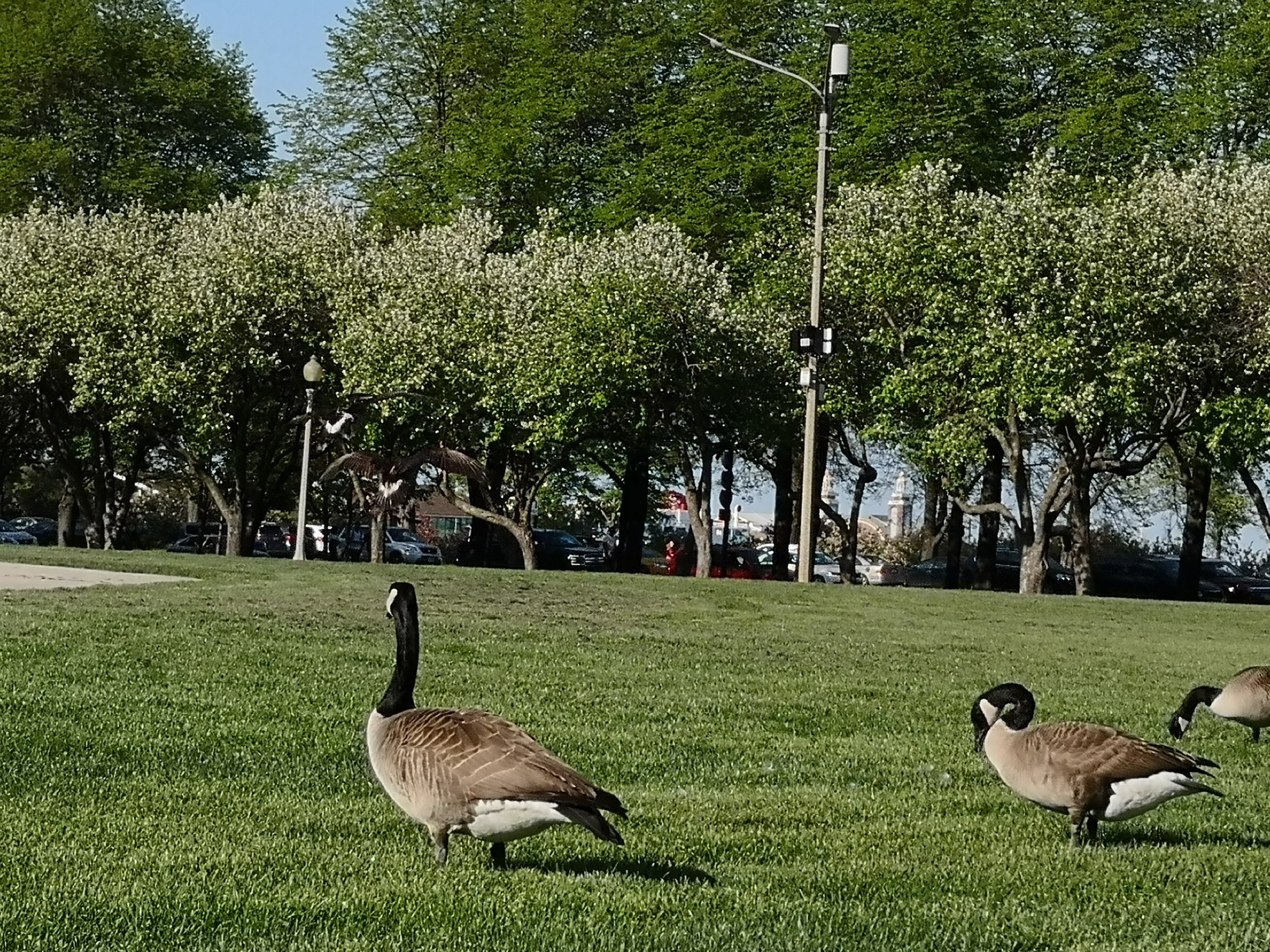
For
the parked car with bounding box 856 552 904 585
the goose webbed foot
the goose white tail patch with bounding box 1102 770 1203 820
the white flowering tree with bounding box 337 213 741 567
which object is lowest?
the goose webbed foot

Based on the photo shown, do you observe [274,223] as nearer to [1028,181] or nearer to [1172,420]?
[1028,181]

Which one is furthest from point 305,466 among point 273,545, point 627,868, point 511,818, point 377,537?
point 273,545

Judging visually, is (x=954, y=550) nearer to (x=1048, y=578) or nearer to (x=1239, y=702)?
(x=1048, y=578)

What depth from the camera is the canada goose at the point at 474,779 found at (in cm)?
678

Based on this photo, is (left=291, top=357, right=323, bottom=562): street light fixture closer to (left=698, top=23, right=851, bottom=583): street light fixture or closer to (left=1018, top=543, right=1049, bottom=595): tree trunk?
(left=698, top=23, right=851, bottom=583): street light fixture

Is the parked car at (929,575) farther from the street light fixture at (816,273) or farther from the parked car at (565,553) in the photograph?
the street light fixture at (816,273)

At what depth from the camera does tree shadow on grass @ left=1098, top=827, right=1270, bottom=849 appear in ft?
29.8

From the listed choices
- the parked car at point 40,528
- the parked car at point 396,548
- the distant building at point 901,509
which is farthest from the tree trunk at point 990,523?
the distant building at point 901,509

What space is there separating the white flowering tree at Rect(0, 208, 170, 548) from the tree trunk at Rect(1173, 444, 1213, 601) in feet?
98.7

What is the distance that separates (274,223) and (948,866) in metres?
47.9

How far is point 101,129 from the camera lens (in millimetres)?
63594

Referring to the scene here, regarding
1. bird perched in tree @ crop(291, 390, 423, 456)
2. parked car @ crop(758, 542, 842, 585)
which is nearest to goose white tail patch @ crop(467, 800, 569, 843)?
bird perched in tree @ crop(291, 390, 423, 456)

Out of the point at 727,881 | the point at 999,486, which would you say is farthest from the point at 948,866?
the point at 999,486

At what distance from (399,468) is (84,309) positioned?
12282 millimetres
